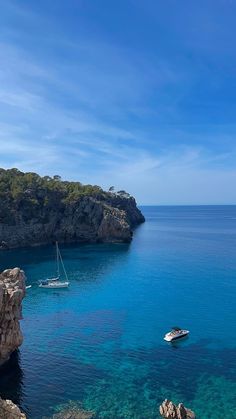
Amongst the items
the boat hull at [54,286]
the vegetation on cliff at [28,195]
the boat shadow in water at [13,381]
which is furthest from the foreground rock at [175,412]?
the vegetation on cliff at [28,195]

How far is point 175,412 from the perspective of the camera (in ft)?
113

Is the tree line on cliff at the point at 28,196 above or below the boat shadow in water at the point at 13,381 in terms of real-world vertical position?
above

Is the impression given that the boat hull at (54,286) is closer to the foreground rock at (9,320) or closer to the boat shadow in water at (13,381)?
the boat shadow in water at (13,381)

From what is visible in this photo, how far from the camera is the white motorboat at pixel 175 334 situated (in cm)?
5360

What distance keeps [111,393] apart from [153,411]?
5.34m

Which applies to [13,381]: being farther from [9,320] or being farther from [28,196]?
[28,196]

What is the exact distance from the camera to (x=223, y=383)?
42.3 m

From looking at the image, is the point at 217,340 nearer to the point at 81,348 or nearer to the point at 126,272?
the point at 81,348

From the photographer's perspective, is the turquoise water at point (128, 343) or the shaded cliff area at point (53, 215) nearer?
the turquoise water at point (128, 343)

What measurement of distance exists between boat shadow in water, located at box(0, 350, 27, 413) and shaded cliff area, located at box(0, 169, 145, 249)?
9246cm

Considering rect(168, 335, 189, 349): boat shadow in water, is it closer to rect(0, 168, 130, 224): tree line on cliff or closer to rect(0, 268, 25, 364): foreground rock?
rect(0, 268, 25, 364): foreground rock

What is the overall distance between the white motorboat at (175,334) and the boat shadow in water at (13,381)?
19.8 m

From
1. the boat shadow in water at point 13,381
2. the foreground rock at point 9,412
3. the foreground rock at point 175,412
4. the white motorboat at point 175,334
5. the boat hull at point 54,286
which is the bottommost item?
the boat shadow in water at point 13,381

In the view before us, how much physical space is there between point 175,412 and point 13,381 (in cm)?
1843
